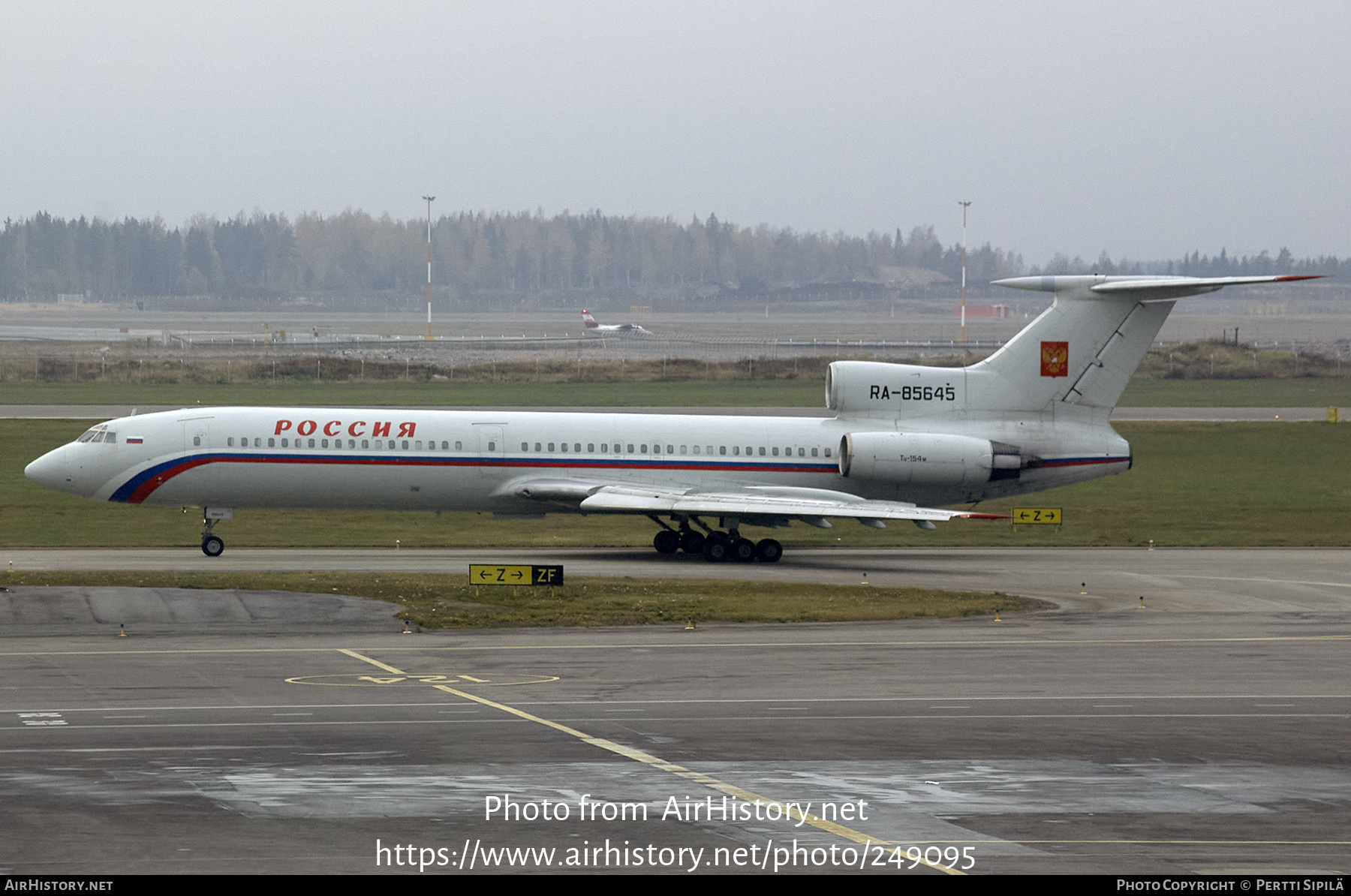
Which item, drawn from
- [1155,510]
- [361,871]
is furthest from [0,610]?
[1155,510]

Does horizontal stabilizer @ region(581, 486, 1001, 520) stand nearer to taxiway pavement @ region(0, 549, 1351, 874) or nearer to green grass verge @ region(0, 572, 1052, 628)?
green grass verge @ region(0, 572, 1052, 628)

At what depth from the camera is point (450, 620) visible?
29266mm

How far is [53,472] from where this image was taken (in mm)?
40062

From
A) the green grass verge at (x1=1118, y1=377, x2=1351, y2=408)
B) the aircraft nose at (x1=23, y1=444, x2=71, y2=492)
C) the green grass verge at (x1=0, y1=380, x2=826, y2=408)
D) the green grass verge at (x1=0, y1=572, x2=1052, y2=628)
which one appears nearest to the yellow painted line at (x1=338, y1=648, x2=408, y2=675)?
the green grass verge at (x1=0, y1=572, x2=1052, y2=628)

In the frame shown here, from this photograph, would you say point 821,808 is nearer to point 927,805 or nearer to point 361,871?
point 927,805

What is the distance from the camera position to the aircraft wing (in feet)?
129

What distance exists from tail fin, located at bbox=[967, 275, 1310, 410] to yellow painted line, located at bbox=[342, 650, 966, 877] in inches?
928

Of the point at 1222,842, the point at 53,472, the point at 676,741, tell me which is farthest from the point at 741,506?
the point at 1222,842

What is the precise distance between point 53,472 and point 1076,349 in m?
27.5

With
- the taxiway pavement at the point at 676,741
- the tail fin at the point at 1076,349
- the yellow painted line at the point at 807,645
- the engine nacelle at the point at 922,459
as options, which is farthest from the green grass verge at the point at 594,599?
the tail fin at the point at 1076,349

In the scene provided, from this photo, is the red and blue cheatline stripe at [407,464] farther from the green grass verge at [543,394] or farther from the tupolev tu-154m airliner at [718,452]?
the green grass verge at [543,394]

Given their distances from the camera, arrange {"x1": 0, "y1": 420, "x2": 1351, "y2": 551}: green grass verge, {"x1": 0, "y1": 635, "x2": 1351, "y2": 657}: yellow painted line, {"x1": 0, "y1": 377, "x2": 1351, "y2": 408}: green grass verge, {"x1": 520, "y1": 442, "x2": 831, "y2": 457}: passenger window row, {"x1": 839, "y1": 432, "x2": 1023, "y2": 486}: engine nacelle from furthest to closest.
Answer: {"x1": 0, "y1": 377, "x2": 1351, "y2": 408}: green grass verge, {"x1": 0, "y1": 420, "x2": 1351, "y2": 551}: green grass verge, {"x1": 839, "y1": 432, "x2": 1023, "y2": 486}: engine nacelle, {"x1": 520, "y1": 442, "x2": 831, "y2": 457}: passenger window row, {"x1": 0, "y1": 635, "x2": 1351, "y2": 657}: yellow painted line

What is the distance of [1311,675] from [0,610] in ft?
75.1

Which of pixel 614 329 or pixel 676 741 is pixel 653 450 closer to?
pixel 676 741
